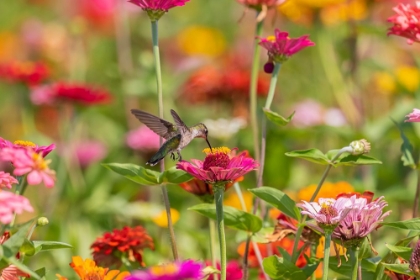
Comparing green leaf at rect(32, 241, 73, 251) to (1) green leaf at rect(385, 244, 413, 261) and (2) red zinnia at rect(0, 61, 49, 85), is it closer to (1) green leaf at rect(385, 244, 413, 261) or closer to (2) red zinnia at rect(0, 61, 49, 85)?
(1) green leaf at rect(385, 244, 413, 261)

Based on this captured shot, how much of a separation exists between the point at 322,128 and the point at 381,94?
43.3 inches

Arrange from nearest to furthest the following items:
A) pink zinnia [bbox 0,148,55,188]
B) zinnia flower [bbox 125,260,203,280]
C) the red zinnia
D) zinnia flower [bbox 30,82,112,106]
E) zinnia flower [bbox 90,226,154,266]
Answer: zinnia flower [bbox 125,260,203,280] → pink zinnia [bbox 0,148,55,188] → zinnia flower [bbox 90,226,154,266] → zinnia flower [bbox 30,82,112,106] → the red zinnia

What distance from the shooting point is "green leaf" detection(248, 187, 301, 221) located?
966 millimetres

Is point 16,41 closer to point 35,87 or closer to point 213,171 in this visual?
point 35,87

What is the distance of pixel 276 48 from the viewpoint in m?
1.08

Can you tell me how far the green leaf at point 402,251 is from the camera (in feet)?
3.01

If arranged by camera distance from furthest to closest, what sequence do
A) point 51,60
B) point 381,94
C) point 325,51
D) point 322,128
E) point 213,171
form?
point 51,60 → point 381,94 → point 325,51 → point 322,128 → point 213,171

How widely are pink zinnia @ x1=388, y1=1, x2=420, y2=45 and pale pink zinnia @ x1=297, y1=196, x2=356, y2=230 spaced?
→ 0.33 metres

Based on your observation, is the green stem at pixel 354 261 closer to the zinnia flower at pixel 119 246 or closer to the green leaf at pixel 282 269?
the green leaf at pixel 282 269

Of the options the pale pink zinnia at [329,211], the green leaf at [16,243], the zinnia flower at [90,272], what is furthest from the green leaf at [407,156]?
the green leaf at [16,243]

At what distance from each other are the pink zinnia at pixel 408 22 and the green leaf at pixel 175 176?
0.40 m

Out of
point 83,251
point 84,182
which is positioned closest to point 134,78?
point 84,182

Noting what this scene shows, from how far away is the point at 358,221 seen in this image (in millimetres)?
891

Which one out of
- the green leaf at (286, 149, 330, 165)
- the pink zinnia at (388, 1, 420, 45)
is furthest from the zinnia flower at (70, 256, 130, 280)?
the pink zinnia at (388, 1, 420, 45)
